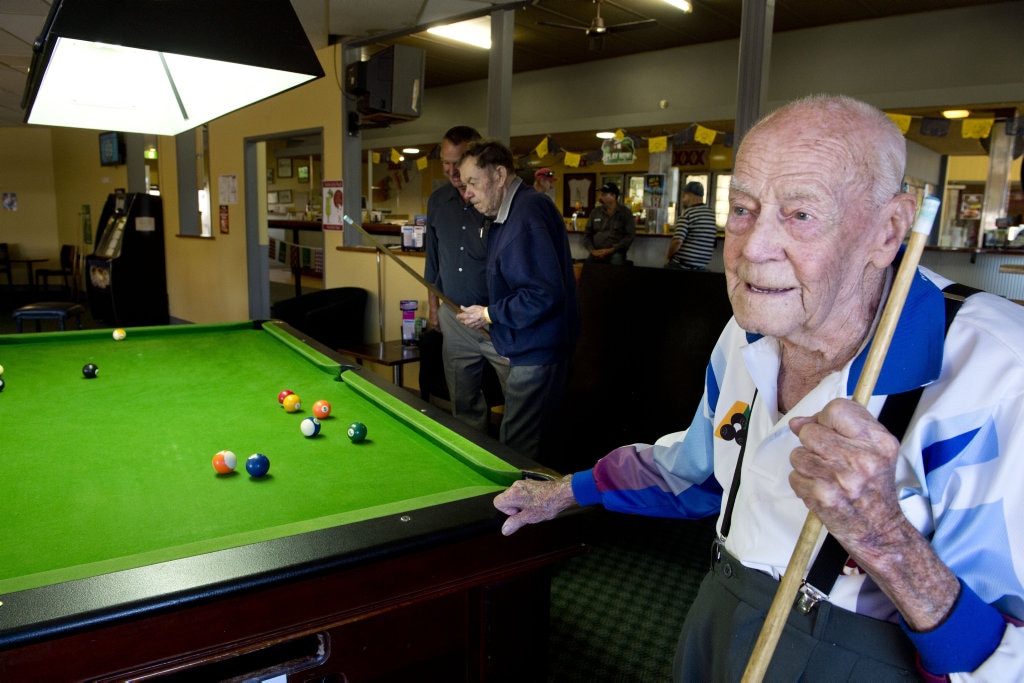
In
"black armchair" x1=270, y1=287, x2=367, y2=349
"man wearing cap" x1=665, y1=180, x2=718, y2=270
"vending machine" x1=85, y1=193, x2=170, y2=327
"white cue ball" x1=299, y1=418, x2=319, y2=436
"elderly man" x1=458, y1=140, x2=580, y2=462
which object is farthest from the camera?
"vending machine" x1=85, y1=193, x2=170, y2=327

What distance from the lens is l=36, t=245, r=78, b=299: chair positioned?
1051 cm

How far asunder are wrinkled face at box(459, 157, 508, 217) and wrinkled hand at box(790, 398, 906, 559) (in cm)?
217

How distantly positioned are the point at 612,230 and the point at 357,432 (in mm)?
5096

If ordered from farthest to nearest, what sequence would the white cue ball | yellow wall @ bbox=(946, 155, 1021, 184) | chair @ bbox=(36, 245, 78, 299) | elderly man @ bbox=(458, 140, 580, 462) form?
yellow wall @ bbox=(946, 155, 1021, 184) < chair @ bbox=(36, 245, 78, 299) < elderly man @ bbox=(458, 140, 580, 462) < the white cue ball

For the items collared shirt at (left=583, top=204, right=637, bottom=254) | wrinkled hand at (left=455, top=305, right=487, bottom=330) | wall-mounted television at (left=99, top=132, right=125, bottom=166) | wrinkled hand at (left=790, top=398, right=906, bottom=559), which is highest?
wall-mounted television at (left=99, top=132, right=125, bottom=166)

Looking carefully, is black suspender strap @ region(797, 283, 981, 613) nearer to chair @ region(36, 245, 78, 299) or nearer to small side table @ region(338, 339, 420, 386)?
small side table @ region(338, 339, 420, 386)

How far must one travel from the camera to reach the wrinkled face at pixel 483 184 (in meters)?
2.76

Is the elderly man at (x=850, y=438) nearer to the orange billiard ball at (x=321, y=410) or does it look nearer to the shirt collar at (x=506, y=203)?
the orange billiard ball at (x=321, y=410)

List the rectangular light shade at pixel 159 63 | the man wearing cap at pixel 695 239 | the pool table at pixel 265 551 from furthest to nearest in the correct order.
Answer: the man wearing cap at pixel 695 239 → the rectangular light shade at pixel 159 63 → the pool table at pixel 265 551

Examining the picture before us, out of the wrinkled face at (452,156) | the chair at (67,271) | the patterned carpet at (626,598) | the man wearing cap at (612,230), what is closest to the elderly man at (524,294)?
the patterned carpet at (626,598)

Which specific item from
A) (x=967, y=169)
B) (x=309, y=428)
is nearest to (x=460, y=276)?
(x=309, y=428)

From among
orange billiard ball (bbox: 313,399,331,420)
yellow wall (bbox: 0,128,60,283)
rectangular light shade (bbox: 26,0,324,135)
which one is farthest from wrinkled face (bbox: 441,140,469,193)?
yellow wall (bbox: 0,128,60,283)

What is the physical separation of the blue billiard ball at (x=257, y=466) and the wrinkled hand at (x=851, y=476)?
3.80 ft

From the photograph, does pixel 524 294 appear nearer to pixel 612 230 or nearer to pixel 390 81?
pixel 390 81
